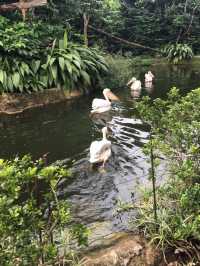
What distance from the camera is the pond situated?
18.8ft

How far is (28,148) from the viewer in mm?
8203

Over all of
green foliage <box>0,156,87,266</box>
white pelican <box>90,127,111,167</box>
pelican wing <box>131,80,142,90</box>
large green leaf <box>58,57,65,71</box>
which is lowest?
pelican wing <box>131,80,142,90</box>

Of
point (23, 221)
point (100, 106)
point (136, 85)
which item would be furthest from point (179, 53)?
point (23, 221)

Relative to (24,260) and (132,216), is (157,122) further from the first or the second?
(24,260)

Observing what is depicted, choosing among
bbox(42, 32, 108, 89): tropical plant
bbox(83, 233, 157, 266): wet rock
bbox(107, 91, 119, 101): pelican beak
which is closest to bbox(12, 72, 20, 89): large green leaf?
bbox(42, 32, 108, 89): tropical plant

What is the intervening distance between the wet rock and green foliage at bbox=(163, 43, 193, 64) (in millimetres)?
18569

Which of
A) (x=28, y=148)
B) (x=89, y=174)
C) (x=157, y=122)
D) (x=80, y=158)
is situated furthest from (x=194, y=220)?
(x=28, y=148)

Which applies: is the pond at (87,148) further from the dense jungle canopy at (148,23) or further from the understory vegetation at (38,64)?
the dense jungle canopy at (148,23)

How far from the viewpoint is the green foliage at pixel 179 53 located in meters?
22.4

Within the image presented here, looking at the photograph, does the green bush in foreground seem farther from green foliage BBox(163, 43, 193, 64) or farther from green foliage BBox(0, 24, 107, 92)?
green foliage BBox(163, 43, 193, 64)

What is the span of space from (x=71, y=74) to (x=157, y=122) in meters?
7.64

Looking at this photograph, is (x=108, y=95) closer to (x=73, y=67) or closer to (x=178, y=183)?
(x=73, y=67)

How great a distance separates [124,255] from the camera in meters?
4.25

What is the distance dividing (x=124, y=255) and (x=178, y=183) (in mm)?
977
